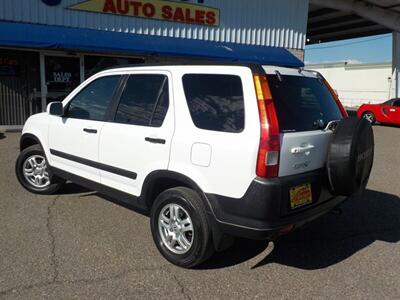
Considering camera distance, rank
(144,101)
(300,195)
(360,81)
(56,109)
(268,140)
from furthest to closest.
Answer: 1. (360,81)
2. (56,109)
3. (144,101)
4. (300,195)
5. (268,140)

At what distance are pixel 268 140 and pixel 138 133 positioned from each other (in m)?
1.37

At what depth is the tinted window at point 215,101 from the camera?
10.6 ft

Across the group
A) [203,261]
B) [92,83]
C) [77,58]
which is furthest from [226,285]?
[77,58]

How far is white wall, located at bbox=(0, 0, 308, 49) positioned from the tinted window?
32.4ft

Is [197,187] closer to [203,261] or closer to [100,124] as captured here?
[203,261]

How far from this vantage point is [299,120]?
341 centimetres

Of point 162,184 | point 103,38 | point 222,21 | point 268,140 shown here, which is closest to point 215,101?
point 268,140

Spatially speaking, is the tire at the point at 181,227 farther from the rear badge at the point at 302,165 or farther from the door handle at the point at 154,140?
the rear badge at the point at 302,165

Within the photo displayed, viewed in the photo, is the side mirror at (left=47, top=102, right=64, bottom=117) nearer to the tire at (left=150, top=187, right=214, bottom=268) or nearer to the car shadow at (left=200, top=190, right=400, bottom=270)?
the tire at (left=150, top=187, right=214, bottom=268)

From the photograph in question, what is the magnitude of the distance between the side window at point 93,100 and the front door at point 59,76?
7939mm

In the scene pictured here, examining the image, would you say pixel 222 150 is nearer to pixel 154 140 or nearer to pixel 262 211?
pixel 262 211

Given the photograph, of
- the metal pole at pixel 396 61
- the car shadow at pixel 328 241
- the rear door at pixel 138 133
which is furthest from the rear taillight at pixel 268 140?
the metal pole at pixel 396 61

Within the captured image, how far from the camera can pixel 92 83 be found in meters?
4.66

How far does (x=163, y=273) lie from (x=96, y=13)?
36.0ft
